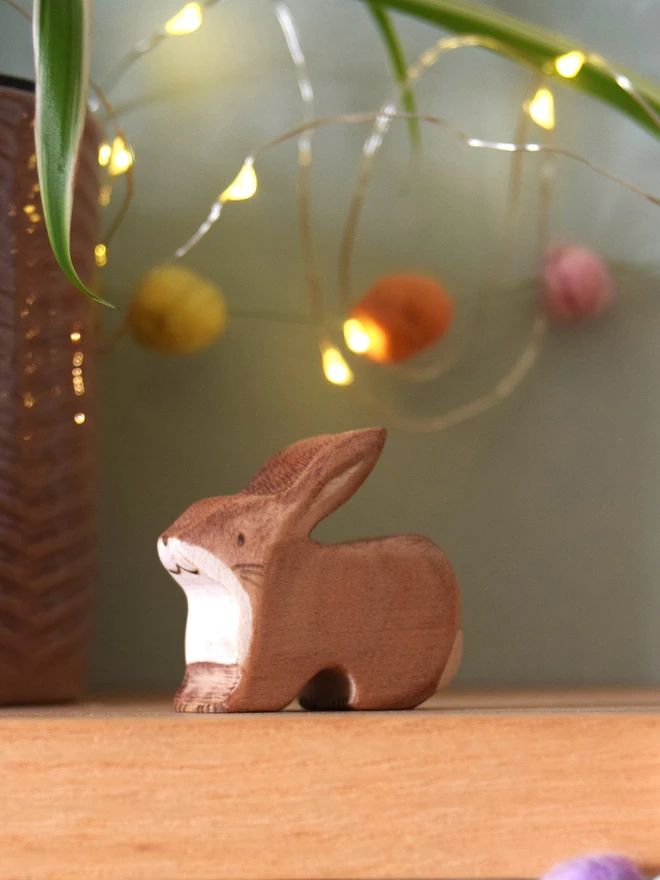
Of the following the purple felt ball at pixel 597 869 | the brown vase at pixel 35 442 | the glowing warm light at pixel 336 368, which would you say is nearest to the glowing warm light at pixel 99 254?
the brown vase at pixel 35 442

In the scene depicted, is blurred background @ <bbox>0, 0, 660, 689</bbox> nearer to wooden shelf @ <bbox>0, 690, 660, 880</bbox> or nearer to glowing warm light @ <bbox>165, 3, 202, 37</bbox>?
glowing warm light @ <bbox>165, 3, 202, 37</bbox>

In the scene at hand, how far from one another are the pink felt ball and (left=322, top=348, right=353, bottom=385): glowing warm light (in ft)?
0.58

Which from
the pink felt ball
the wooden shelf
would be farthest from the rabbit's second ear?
the pink felt ball

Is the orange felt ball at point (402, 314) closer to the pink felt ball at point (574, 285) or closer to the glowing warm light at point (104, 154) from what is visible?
the pink felt ball at point (574, 285)

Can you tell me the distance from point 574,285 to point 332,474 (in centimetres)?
38

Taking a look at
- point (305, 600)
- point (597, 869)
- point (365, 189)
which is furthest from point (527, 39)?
point (597, 869)

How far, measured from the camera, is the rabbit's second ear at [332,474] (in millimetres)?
506

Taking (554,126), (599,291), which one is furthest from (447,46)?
(599,291)

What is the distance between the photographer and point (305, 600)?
50 centimetres

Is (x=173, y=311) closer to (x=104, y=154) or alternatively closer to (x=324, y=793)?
(x=104, y=154)

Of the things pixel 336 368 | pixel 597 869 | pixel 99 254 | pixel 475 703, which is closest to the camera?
pixel 597 869

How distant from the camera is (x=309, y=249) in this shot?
0.81 m

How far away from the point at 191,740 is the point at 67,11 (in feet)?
1.13

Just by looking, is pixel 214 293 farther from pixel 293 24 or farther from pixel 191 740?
pixel 191 740
